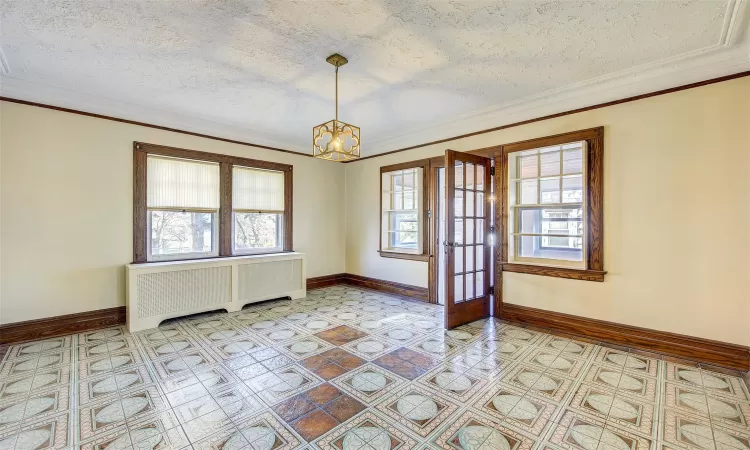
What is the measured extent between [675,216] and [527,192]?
1415mm

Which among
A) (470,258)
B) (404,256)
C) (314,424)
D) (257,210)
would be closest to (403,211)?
(404,256)

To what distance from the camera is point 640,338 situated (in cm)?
323

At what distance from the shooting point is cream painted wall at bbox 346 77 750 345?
2.82m

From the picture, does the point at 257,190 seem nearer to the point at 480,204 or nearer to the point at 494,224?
the point at 480,204

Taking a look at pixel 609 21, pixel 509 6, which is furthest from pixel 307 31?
pixel 609 21

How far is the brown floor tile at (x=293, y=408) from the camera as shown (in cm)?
212

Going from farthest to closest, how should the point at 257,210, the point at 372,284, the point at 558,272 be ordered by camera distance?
the point at 372,284
the point at 257,210
the point at 558,272

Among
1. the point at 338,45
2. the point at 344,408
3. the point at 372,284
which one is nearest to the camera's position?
the point at 344,408

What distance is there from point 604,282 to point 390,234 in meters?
3.24

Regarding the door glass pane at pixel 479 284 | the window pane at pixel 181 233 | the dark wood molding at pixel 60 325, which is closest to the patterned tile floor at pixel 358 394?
the dark wood molding at pixel 60 325

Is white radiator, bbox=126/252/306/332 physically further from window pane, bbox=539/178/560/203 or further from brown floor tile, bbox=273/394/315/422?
window pane, bbox=539/178/560/203

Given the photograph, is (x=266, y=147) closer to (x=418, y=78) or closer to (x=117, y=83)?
(x=117, y=83)

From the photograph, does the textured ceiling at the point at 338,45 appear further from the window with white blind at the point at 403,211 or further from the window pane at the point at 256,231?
the window pane at the point at 256,231

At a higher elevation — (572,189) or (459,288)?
(572,189)
